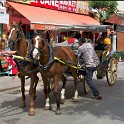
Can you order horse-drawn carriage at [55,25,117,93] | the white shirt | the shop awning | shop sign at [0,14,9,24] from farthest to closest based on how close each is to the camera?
1. the shop awning
2. shop sign at [0,14,9,24]
3. horse-drawn carriage at [55,25,117,93]
4. the white shirt

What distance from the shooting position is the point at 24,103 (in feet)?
27.6

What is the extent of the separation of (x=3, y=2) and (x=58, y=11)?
18.6ft

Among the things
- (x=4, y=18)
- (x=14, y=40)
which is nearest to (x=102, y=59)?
(x=14, y=40)

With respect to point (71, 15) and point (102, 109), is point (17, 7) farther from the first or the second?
point (102, 109)

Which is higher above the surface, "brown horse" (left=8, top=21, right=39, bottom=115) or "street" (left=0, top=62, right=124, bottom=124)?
"brown horse" (left=8, top=21, right=39, bottom=115)

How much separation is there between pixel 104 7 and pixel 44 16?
23.1 feet

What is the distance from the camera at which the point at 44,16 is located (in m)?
18.4

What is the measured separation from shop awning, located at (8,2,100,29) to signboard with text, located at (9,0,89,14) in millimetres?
265

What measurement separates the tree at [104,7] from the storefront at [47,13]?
0.82 m

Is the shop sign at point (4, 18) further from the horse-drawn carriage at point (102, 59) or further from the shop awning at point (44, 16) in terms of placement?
the horse-drawn carriage at point (102, 59)

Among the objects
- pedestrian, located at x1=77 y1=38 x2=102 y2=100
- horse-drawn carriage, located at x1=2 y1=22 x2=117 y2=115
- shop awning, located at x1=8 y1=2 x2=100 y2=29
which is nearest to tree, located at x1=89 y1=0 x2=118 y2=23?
shop awning, located at x1=8 y1=2 x2=100 y2=29

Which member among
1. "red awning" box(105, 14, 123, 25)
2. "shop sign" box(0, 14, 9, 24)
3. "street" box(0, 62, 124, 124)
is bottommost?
"street" box(0, 62, 124, 124)

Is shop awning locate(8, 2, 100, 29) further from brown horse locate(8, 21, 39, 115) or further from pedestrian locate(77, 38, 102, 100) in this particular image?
brown horse locate(8, 21, 39, 115)

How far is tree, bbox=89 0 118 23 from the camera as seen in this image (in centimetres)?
2326
